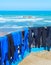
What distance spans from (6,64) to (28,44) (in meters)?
2.93

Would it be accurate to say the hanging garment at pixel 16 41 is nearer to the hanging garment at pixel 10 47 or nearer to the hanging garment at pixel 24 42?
the hanging garment at pixel 10 47

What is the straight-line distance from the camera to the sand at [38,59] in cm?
835

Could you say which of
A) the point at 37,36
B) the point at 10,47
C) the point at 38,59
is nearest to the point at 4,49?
the point at 10,47

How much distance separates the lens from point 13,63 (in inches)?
302

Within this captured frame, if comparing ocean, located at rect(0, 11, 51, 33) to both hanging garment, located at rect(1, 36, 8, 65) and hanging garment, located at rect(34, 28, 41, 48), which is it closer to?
hanging garment, located at rect(34, 28, 41, 48)

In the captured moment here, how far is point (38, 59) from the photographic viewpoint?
8.93 meters

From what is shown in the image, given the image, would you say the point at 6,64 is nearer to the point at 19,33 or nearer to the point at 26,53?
the point at 19,33

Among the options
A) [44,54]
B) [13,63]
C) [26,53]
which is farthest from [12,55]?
[44,54]

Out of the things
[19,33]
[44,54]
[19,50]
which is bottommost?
[44,54]

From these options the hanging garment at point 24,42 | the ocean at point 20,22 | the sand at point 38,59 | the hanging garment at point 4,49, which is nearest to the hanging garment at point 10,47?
the hanging garment at point 4,49

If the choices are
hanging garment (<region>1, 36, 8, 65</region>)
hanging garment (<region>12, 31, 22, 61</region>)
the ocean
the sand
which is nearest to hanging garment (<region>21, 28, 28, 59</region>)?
the sand

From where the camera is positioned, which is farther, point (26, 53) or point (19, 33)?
point (26, 53)

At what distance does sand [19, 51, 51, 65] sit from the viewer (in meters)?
8.35

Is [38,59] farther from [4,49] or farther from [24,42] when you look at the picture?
[4,49]
